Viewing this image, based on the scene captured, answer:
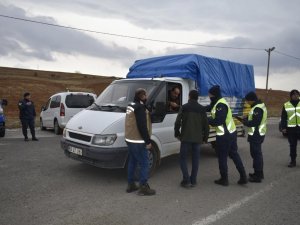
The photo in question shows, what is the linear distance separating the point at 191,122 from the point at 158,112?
31.8 inches

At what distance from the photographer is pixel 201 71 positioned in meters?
7.95

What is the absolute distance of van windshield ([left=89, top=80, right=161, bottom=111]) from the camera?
6.87m

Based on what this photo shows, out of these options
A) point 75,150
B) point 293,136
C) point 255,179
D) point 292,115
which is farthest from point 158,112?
point 293,136

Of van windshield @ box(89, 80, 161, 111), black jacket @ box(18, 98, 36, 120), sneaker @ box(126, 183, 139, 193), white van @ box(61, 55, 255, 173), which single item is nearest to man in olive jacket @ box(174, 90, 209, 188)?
white van @ box(61, 55, 255, 173)

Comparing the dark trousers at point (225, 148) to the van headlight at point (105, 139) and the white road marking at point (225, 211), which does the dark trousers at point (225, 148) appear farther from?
the van headlight at point (105, 139)

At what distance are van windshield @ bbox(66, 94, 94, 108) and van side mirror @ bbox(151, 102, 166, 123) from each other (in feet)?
23.5

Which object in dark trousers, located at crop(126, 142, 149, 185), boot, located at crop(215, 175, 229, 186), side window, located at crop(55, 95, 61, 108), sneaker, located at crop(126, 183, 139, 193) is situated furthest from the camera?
side window, located at crop(55, 95, 61, 108)

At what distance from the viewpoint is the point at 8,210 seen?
15.9 ft

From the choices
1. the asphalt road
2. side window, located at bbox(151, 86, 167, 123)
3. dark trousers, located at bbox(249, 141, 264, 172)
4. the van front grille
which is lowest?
the asphalt road

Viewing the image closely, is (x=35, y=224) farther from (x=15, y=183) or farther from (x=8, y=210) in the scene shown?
(x=15, y=183)

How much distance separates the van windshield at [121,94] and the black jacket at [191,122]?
105 centimetres

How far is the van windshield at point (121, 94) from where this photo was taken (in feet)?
22.5

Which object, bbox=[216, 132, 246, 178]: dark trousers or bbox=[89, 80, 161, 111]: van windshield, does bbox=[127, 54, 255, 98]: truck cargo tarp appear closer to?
bbox=[89, 80, 161, 111]: van windshield

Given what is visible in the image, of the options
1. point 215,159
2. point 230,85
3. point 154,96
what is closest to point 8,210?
point 154,96
